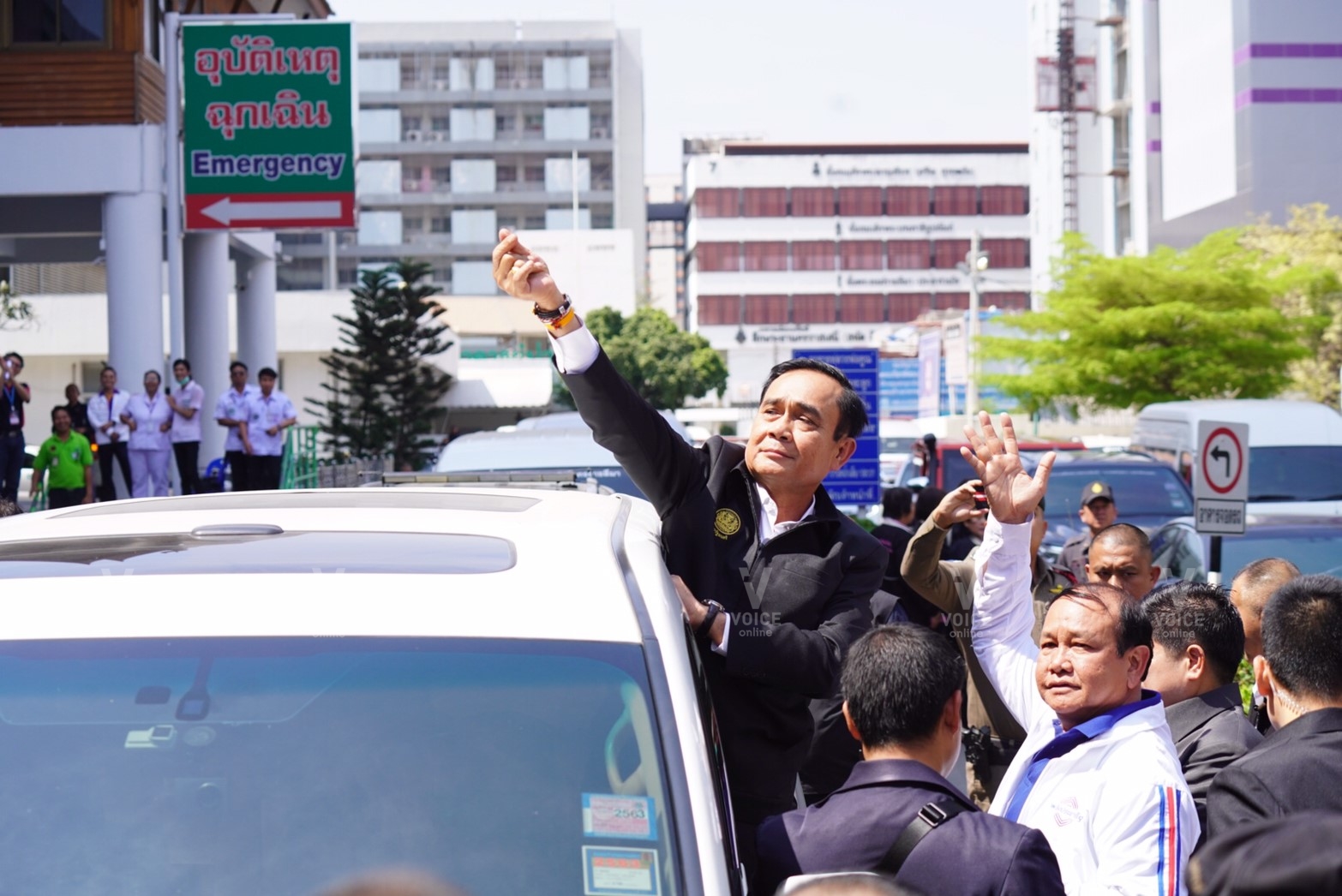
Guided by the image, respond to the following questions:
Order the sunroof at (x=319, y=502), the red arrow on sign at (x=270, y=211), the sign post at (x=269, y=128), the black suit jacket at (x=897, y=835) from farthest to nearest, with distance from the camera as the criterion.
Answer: the red arrow on sign at (x=270, y=211) < the sign post at (x=269, y=128) < the sunroof at (x=319, y=502) < the black suit jacket at (x=897, y=835)

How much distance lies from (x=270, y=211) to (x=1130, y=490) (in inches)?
410

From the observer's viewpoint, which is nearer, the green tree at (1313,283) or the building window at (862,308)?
the green tree at (1313,283)

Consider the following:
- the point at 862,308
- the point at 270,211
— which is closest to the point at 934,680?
the point at 270,211

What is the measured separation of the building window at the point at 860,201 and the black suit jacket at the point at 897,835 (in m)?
98.7

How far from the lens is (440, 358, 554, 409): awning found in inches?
2450

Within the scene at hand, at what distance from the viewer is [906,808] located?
2721 millimetres

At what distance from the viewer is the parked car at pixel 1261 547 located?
31.9 feet

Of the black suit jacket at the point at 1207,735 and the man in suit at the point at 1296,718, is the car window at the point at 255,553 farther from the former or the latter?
the black suit jacket at the point at 1207,735

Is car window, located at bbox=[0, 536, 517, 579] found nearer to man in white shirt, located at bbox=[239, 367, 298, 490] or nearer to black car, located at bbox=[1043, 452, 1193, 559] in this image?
black car, located at bbox=[1043, 452, 1193, 559]

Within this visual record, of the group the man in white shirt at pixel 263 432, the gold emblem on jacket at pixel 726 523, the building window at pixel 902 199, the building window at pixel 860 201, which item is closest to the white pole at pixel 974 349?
the man in white shirt at pixel 263 432

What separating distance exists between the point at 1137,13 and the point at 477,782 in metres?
63.6

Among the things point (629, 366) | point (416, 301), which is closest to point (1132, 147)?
point (629, 366)

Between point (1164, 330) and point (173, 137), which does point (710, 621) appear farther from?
point (1164, 330)

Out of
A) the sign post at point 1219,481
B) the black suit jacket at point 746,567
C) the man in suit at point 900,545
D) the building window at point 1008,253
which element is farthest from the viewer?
the building window at point 1008,253
